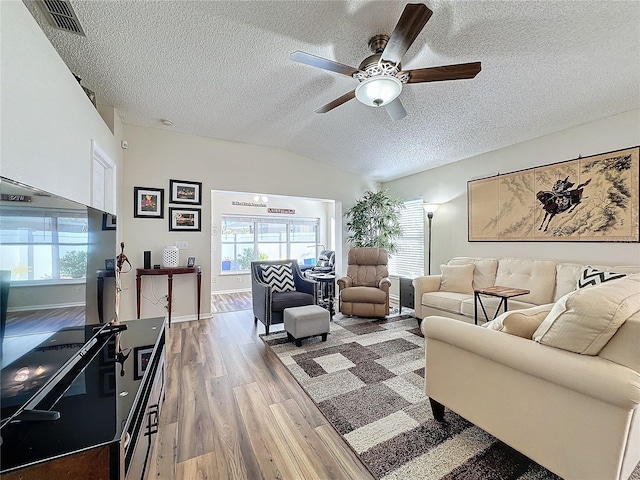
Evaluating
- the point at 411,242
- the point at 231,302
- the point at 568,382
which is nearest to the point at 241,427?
the point at 568,382

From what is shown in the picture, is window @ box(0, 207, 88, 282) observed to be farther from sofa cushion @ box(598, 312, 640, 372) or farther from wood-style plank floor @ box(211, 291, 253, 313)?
wood-style plank floor @ box(211, 291, 253, 313)

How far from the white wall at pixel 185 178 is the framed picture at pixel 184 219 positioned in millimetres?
74

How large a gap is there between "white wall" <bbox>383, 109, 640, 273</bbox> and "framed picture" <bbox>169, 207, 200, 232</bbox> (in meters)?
3.89

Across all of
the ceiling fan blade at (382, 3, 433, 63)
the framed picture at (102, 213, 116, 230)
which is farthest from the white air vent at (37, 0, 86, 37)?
the ceiling fan blade at (382, 3, 433, 63)

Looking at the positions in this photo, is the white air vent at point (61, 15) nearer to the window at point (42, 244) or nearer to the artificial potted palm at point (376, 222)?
the window at point (42, 244)

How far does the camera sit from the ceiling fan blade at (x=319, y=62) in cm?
179

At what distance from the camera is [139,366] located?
133 centimetres

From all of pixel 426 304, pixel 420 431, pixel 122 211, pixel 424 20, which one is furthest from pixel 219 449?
pixel 122 211

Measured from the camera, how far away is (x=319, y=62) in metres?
1.88

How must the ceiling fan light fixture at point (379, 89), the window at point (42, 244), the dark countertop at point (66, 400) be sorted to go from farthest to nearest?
the ceiling fan light fixture at point (379, 89)
the window at point (42, 244)
the dark countertop at point (66, 400)

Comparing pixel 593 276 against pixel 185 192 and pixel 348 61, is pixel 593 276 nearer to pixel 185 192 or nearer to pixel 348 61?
pixel 348 61

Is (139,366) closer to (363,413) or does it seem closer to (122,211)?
(363,413)

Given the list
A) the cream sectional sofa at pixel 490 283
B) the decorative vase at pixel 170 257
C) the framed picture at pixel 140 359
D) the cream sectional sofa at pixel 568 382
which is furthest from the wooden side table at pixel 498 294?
the decorative vase at pixel 170 257

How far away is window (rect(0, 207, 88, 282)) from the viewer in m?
0.89
